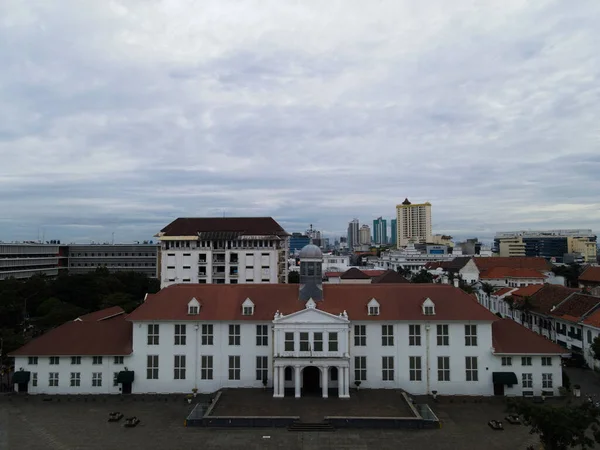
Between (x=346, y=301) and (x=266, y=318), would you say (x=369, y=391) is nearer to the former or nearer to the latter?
(x=346, y=301)

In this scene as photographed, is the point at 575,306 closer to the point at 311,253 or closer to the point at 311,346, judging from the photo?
the point at 311,253

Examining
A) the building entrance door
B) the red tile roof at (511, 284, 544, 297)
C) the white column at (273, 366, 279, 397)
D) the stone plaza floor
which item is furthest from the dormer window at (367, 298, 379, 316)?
the red tile roof at (511, 284, 544, 297)

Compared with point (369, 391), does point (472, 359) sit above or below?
above

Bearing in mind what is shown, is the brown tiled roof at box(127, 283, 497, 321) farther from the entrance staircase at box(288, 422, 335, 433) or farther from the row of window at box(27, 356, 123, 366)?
the entrance staircase at box(288, 422, 335, 433)

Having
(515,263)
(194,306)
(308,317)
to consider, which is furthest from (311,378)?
(515,263)

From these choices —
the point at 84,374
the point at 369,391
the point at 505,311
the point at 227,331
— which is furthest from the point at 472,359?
the point at 505,311

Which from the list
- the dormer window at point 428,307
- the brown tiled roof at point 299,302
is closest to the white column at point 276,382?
the brown tiled roof at point 299,302

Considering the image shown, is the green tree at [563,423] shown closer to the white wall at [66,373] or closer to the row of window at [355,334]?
the row of window at [355,334]
